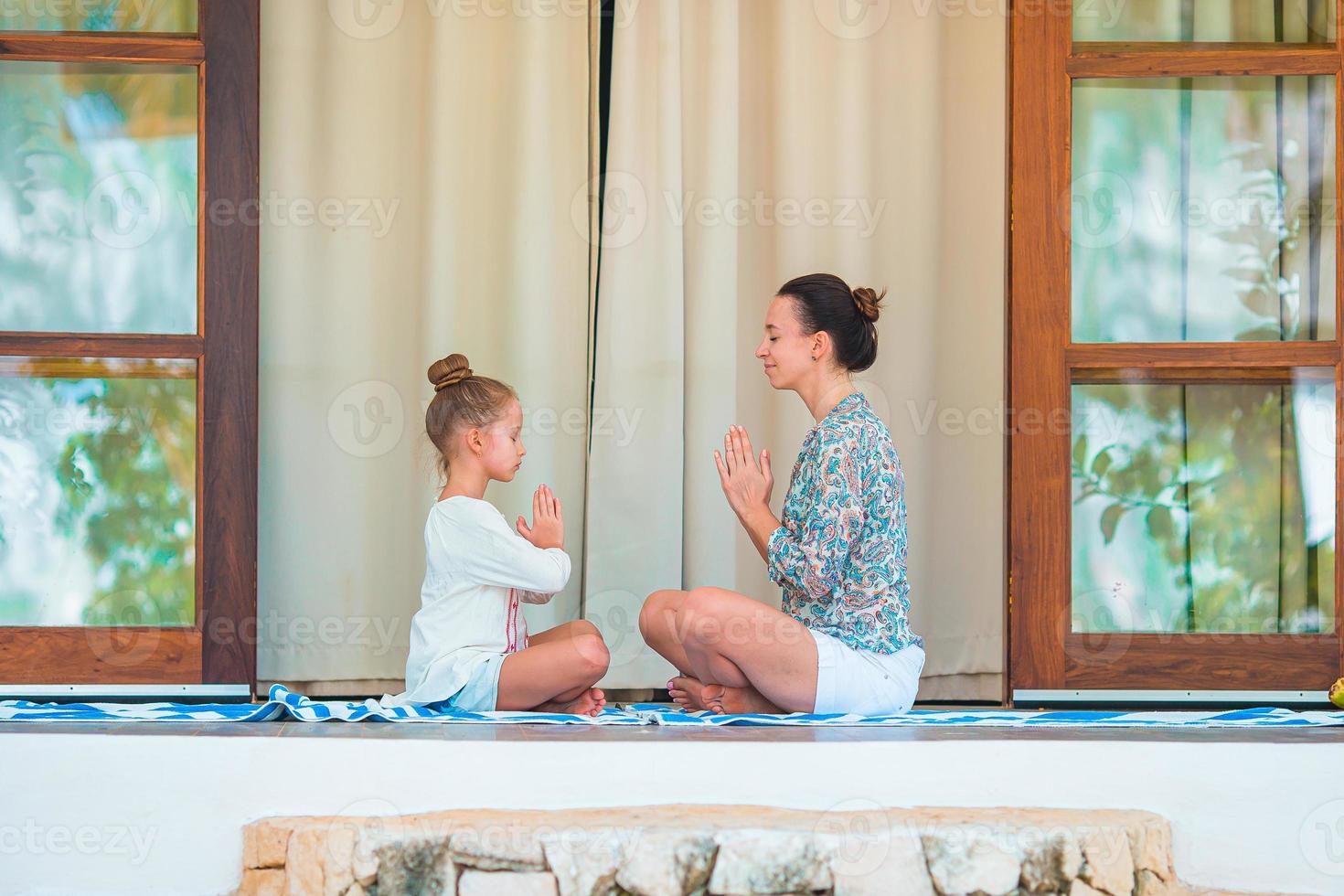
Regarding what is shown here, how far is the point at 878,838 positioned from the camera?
2.05 meters

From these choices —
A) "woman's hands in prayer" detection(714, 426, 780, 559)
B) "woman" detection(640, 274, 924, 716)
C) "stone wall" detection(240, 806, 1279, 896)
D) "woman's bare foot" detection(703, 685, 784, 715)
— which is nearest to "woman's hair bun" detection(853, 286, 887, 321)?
"woman" detection(640, 274, 924, 716)

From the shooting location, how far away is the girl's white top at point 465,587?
2514 millimetres

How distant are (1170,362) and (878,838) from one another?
143cm

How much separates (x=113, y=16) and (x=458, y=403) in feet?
4.20

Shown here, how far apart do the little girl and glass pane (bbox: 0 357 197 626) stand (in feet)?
2.44

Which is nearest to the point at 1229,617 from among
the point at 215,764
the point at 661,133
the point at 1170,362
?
the point at 1170,362

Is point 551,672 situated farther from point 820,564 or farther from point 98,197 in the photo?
point 98,197

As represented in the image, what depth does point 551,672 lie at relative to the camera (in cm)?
249

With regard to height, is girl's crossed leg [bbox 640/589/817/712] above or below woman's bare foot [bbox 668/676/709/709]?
above

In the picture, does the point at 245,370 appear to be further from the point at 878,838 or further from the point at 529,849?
the point at 878,838

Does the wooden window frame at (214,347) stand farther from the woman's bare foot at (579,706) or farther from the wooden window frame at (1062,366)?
the wooden window frame at (1062,366)

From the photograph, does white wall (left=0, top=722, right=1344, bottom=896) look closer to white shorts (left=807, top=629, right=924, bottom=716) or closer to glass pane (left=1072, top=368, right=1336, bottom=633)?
white shorts (left=807, top=629, right=924, bottom=716)

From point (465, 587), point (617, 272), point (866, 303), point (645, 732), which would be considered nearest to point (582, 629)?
point (465, 587)

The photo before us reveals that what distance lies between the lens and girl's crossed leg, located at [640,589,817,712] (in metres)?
2.43
